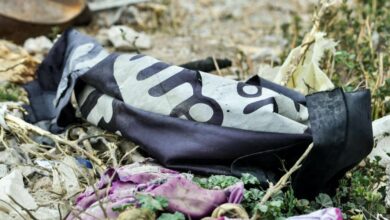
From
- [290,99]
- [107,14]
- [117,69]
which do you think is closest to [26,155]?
[117,69]

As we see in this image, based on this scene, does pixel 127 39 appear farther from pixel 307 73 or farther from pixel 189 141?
pixel 189 141

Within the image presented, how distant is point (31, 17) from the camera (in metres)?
4.23

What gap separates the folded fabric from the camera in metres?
2.12

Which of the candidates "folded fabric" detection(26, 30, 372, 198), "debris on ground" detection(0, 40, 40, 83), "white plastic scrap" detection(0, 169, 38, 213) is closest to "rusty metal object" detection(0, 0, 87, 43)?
"debris on ground" detection(0, 40, 40, 83)

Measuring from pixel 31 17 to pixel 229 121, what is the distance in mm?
2310

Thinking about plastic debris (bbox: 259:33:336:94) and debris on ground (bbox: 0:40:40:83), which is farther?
debris on ground (bbox: 0:40:40:83)

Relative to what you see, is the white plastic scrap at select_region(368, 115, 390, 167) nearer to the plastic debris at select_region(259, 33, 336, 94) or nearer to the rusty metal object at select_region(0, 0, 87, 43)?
the plastic debris at select_region(259, 33, 336, 94)

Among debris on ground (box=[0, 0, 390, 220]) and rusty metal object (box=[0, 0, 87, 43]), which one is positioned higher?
debris on ground (box=[0, 0, 390, 220])

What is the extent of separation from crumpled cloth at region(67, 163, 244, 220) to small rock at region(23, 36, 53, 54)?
197 cm

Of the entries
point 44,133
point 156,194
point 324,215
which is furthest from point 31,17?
point 324,215

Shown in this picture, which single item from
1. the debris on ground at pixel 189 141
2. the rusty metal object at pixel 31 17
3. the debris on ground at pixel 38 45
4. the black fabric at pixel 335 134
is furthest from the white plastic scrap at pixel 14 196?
the rusty metal object at pixel 31 17

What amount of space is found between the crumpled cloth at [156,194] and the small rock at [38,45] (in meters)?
1.97

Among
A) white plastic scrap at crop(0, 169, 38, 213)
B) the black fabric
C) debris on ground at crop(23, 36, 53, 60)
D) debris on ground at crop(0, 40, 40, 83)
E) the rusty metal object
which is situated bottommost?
debris on ground at crop(23, 36, 53, 60)

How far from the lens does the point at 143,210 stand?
6.13ft
